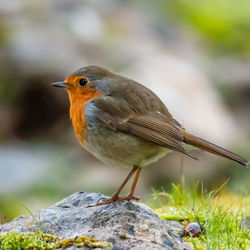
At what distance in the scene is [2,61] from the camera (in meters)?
11.8

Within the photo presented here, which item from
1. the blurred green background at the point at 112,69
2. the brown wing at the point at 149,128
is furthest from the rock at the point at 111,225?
the blurred green background at the point at 112,69

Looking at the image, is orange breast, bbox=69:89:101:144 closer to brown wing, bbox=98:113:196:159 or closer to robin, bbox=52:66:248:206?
robin, bbox=52:66:248:206

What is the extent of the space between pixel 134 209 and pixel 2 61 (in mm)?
8426

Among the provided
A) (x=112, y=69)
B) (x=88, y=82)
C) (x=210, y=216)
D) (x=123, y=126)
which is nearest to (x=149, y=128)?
(x=123, y=126)

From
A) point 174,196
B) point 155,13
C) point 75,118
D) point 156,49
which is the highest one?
point 155,13

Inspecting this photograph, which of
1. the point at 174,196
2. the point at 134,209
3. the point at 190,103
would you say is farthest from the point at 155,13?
the point at 134,209

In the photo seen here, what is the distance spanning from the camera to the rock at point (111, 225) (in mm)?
3625

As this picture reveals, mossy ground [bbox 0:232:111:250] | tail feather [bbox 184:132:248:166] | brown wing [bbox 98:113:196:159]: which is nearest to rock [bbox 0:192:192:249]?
mossy ground [bbox 0:232:111:250]

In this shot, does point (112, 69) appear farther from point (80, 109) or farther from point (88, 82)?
point (80, 109)

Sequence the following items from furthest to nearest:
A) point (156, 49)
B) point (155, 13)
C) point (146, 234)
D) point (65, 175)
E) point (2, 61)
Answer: point (155, 13) → point (156, 49) → point (2, 61) → point (65, 175) → point (146, 234)

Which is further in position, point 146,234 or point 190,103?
point 190,103

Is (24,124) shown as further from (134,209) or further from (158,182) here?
(134,209)

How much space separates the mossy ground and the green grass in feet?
2.20

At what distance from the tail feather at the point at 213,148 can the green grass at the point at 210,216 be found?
0.32 meters
